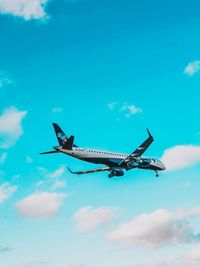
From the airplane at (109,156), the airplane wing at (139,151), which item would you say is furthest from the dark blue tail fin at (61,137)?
the airplane wing at (139,151)

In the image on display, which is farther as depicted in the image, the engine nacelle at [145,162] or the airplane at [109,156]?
the engine nacelle at [145,162]

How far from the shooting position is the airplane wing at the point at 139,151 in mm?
99062

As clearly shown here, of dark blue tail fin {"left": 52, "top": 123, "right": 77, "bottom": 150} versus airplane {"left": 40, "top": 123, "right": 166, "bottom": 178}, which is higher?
dark blue tail fin {"left": 52, "top": 123, "right": 77, "bottom": 150}

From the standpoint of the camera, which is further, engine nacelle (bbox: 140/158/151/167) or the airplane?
engine nacelle (bbox: 140/158/151/167)

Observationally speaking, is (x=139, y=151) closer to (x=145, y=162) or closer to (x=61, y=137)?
(x=145, y=162)

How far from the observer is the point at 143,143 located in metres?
99.7

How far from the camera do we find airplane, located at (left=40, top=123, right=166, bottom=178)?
99500 mm

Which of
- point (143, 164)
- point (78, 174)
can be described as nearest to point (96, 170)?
point (78, 174)

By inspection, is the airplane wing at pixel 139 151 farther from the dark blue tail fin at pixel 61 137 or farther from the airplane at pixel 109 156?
the dark blue tail fin at pixel 61 137

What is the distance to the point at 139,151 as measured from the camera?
102062 millimetres

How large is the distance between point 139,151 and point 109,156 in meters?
7.52

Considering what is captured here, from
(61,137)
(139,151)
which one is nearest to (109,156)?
(139,151)

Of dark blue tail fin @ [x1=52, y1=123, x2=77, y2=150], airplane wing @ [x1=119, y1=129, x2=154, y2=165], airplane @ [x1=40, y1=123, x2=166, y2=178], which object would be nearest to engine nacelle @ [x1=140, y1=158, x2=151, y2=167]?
airplane @ [x1=40, y1=123, x2=166, y2=178]

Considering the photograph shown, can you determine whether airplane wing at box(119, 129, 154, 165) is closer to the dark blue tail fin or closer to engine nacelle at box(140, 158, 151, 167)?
engine nacelle at box(140, 158, 151, 167)
